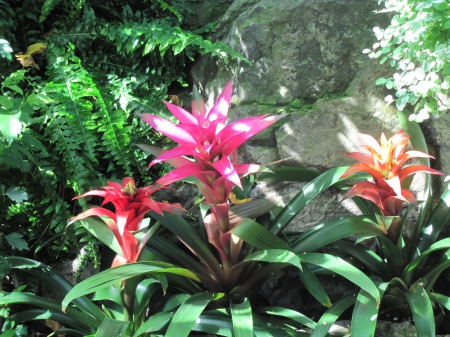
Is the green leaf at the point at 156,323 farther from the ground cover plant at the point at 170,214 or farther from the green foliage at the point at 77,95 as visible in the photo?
the green foliage at the point at 77,95

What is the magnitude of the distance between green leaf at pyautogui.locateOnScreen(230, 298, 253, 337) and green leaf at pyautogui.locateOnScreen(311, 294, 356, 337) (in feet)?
0.81

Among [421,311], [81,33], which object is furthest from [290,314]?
[81,33]

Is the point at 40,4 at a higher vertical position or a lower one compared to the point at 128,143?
higher

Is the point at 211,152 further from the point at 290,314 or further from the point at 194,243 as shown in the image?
the point at 290,314

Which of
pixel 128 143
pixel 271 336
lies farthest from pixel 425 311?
pixel 128 143

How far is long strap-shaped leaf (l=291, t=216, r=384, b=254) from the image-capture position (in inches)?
78.7

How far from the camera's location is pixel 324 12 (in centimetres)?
293

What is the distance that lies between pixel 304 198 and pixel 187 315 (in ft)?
2.50

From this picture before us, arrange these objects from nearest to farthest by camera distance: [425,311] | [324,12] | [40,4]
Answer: [425,311], [324,12], [40,4]

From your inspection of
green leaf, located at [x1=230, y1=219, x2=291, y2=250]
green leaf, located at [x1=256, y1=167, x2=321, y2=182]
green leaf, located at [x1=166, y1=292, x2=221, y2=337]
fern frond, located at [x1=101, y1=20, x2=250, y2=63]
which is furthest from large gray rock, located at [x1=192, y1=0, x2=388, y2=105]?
green leaf, located at [x1=166, y1=292, x2=221, y2=337]

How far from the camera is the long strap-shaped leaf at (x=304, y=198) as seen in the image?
6.91ft

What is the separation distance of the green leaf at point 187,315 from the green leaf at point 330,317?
434 millimetres

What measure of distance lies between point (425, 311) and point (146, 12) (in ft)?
8.95

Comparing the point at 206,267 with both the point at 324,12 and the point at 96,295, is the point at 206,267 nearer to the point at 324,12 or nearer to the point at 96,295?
the point at 96,295
